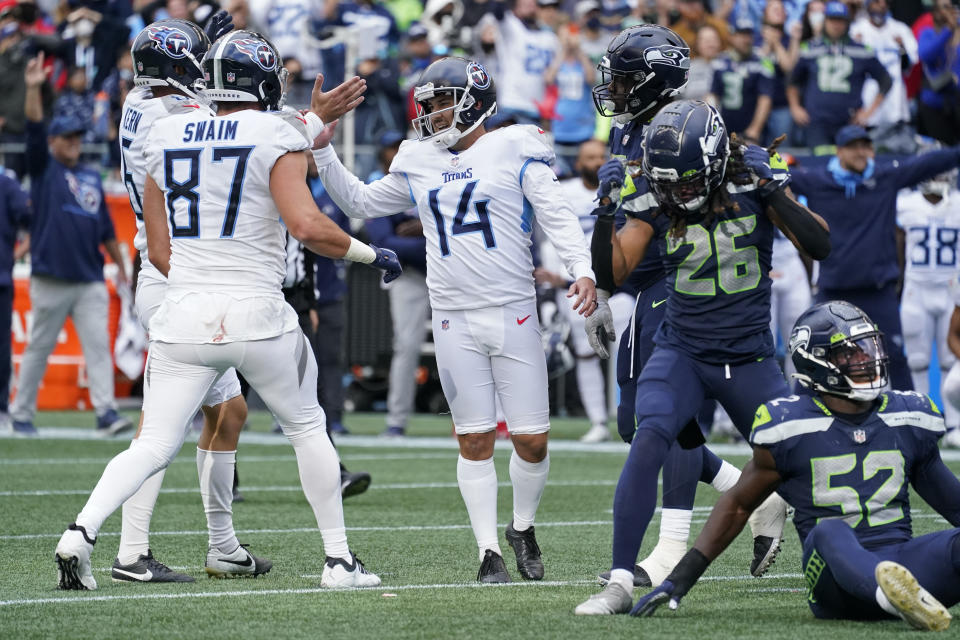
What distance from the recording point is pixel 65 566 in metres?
5.51

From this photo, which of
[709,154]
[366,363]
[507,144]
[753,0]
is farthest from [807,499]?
[753,0]

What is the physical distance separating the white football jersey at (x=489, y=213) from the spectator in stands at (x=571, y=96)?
34.0 ft

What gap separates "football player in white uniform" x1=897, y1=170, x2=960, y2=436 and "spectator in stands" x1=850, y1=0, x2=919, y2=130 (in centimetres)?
242

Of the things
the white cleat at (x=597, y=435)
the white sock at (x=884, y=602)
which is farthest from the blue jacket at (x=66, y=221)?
the white sock at (x=884, y=602)

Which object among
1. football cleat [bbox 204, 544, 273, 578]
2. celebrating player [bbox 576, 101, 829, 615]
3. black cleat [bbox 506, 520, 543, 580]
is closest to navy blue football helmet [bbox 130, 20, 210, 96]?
football cleat [bbox 204, 544, 273, 578]

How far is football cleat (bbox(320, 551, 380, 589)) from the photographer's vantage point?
5715 mm

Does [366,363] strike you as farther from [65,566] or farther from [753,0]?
[65,566]

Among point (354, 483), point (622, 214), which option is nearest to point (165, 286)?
point (622, 214)

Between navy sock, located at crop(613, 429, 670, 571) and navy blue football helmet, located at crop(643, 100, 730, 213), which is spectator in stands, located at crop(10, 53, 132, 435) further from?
navy sock, located at crop(613, 429, 670, 571)

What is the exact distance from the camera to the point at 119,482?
18.1ft

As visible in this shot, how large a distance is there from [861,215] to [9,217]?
6.72 meters

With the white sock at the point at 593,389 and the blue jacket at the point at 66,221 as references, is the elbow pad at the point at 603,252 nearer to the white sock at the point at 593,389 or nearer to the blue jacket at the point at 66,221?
the white sock at the point at 593,389

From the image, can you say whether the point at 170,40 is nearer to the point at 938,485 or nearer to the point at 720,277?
the point at 720,277

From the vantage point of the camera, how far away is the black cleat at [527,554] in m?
6.11
